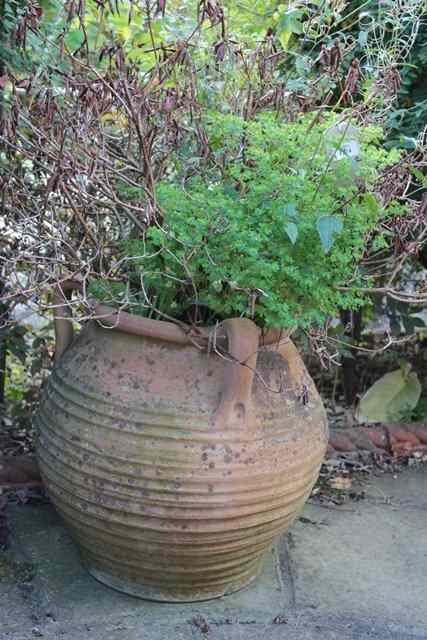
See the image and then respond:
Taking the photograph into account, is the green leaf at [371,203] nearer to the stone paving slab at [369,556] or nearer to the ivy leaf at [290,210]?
the ivy leaf at [290,210]

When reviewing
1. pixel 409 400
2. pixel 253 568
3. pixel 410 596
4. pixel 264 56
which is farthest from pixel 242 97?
pixel 409 400

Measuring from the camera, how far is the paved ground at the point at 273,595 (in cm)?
231

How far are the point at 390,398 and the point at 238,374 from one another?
7.15ft

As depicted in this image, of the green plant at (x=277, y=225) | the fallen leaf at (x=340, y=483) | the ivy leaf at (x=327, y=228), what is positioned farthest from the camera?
the fallen leaf at (x=340, y=483)

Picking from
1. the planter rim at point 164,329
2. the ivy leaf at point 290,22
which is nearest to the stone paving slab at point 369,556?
the planter rim at point 164,329

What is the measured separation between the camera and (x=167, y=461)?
214 cm

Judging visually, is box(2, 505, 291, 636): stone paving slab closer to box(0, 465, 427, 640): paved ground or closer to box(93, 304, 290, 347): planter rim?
box(0, 465, 427, 640): paved ground

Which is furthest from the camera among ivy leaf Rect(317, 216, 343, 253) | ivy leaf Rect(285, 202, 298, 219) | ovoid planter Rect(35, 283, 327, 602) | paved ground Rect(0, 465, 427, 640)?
paved ground Rect(0, 465, 427, 640)

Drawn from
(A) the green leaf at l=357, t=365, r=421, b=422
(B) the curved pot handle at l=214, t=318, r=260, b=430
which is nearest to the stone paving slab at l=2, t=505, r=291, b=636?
(B) the curved pot handle at l=214, t=318, r=260, b=430

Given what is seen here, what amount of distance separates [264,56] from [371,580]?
5.92 ft

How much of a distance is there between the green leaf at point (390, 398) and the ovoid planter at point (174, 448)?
5.82 feet

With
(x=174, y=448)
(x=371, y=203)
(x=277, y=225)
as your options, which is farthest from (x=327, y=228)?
(x=174, y=448)

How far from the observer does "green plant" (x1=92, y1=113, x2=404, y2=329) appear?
80.6 inches

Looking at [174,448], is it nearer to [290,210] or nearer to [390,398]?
[290,210]
